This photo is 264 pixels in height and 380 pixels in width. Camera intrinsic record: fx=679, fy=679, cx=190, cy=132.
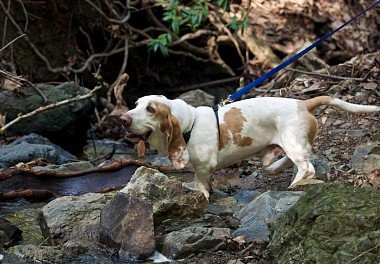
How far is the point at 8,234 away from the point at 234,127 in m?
1.74

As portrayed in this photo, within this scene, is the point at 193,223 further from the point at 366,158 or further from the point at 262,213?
the point at 366,158

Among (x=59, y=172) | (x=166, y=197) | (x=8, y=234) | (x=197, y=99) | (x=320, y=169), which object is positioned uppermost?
(x=166, y=197)

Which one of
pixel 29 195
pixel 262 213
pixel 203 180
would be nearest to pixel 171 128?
pixel 203 180

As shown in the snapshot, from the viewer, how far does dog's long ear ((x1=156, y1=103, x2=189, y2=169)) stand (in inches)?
176

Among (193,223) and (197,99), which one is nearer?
(193,223)

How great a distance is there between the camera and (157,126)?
14.8 feet

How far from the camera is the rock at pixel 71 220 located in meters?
4.11

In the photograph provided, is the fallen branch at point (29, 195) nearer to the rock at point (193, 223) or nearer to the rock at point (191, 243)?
the rock at point (193, 223)

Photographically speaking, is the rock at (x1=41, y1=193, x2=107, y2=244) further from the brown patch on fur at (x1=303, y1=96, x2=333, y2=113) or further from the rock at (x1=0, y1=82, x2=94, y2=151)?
the rock at (x1=0, y1=82, x2=94, y2=151)

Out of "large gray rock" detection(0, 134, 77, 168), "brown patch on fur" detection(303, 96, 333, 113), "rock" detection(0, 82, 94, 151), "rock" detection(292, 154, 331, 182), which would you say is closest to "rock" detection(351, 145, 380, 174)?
"rock" detection(292, 154, 331, 182)

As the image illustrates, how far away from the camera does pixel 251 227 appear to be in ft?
13.1

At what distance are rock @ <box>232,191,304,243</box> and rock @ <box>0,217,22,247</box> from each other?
4.42ft

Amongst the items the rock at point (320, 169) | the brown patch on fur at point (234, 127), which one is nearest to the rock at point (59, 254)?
the brown patch on fur at point (234, 127)

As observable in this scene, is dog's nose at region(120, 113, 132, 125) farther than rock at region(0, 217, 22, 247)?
Yes
